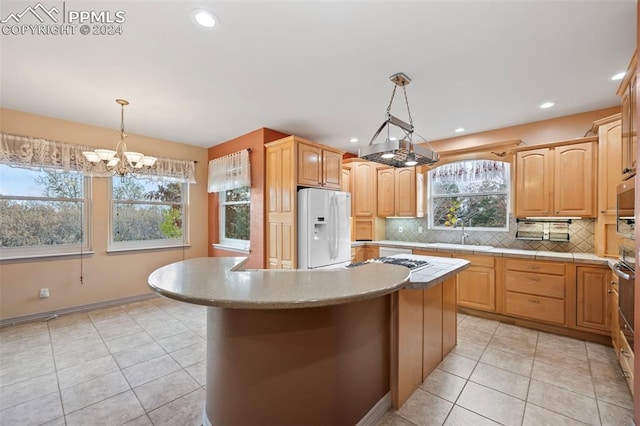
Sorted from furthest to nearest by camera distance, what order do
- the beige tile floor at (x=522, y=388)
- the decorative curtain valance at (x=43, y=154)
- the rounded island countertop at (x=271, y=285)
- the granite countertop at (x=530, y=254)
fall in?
1. the decorative curtain valance at (x=43, y=154)
2. the granite countertop at (x=530, y=254)
3. the beige tile floor at (x=522, y=388)
4. the rounded island countertop at (x=271, y=285)

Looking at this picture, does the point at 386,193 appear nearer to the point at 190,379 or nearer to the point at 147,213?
the point at 190,379

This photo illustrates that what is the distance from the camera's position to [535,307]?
3.30 meters

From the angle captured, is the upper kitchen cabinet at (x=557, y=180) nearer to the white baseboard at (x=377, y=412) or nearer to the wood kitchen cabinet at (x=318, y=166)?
the wood kitchen cabinet at (x=318, y=166)

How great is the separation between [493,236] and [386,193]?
71.3 inches

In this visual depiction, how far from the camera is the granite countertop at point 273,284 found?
3.97 feet

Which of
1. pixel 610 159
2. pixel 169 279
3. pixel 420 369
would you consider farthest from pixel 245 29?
pixel 610 159

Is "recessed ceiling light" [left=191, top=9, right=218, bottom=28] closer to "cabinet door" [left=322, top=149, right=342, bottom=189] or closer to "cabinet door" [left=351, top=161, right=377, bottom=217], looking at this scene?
"cabinet door" [left=322, top=149, right=342, bottom=189]

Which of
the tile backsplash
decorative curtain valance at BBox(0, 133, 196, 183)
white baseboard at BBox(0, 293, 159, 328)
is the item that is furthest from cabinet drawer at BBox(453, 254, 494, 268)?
decorative curtain valance at BBox(0, 133, 196, 183)

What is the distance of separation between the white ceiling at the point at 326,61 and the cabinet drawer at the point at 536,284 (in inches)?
80.3

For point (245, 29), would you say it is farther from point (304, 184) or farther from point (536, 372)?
point (536, 372)

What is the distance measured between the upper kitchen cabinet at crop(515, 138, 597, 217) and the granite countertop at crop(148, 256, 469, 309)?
8.38 feet

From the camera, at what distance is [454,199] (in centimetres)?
460

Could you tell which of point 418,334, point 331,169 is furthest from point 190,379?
point 331,169

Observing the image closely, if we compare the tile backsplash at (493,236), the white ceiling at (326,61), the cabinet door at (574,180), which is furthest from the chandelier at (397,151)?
the tile backsplash at (493,236)
